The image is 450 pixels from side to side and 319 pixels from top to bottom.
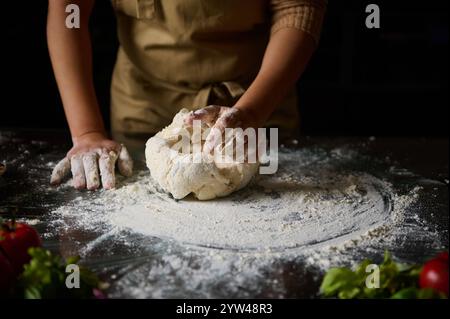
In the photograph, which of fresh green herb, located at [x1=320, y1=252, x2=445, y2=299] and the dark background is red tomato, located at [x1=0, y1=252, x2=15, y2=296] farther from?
the dark background

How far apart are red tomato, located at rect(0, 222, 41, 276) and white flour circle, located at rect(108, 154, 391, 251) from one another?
0.31m

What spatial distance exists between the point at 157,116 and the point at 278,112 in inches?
17.7

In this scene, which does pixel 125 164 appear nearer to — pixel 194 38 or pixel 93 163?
pixel 93 163

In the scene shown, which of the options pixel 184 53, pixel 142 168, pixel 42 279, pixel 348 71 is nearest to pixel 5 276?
pixel 42 279

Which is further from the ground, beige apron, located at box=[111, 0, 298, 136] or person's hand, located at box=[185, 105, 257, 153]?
beige apron, located at box=[111, 0, 298, 136]

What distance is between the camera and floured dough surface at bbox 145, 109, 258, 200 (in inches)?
59.7

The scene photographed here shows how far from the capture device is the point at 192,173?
4.96 feet

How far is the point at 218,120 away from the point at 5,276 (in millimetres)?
768

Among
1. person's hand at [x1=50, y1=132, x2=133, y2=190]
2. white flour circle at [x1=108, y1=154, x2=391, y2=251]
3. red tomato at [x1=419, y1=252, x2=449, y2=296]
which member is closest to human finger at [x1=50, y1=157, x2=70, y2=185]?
person's hand at [x1=50, y1=132, x2=133, y2=190]

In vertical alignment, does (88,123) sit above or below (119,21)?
below

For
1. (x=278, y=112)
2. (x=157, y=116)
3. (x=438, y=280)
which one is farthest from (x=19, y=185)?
(x=438, y=280)

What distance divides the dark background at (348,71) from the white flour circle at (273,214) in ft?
5.75

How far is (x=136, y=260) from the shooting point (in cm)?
121
